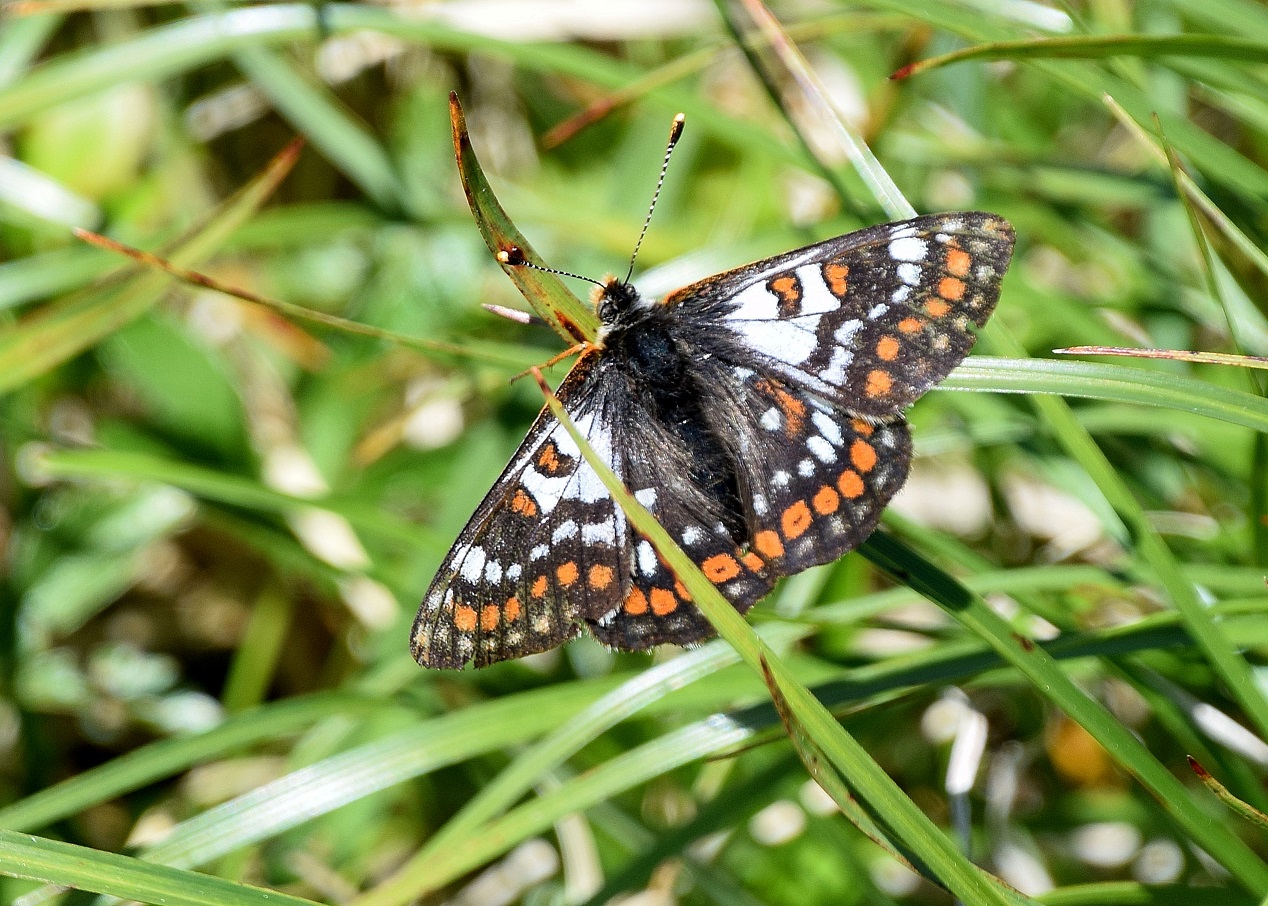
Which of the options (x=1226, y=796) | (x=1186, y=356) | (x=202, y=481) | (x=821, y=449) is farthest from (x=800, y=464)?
(x=202, y=481)

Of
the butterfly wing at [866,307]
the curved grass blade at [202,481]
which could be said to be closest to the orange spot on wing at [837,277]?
the butterfly wing at [866,307]

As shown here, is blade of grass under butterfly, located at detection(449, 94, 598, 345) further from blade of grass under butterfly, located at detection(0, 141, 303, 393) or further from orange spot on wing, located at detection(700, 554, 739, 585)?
blade of grass under butterfly, located at detection(0, 141, 303, 393)

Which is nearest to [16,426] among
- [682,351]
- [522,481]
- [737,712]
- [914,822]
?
[522,481]

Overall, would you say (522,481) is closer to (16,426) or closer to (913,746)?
(16,426)

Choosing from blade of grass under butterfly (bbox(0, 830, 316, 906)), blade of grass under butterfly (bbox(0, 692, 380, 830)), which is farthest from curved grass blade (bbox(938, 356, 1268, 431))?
blade of grass under butterfly (bbox(0, 692, 380, 830))

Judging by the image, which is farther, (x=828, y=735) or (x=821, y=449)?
(x=821, y=449)

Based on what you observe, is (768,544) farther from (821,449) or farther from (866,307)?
(866,307)
